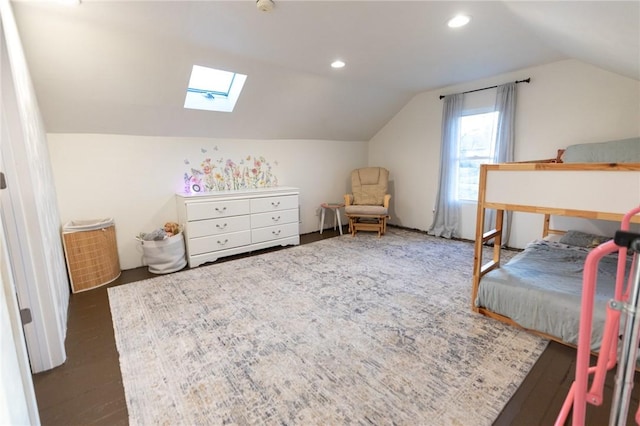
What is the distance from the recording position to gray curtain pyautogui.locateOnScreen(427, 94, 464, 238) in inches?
168

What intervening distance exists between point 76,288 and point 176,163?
1.66 m

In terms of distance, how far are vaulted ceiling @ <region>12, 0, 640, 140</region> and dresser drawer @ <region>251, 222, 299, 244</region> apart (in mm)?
1391

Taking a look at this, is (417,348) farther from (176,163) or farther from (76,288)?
(176,163)

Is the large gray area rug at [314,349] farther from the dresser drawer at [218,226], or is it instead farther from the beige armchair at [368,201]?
the beige armchair at [368,201]

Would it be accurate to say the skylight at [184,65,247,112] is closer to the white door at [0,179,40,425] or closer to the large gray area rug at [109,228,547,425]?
the large gray area rug at [109,228,547,425]

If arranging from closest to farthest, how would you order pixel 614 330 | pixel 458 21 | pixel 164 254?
pixel 614 330, pixel 458 21, pixel 164 254

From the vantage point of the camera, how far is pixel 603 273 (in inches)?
85.3

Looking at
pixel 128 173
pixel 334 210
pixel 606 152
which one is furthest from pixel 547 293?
pixel 128 173

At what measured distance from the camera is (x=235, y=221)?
12.1ft

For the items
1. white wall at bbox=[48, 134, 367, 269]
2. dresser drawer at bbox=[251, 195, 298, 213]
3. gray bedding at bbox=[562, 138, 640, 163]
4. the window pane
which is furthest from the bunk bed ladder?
white wall at bbox=[48, 134, 367, 269]

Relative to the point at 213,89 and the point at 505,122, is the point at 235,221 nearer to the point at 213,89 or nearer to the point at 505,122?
the point at 213,89

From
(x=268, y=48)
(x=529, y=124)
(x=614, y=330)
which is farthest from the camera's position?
(x=529, y=124)

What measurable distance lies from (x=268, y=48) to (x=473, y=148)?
10.3 ft

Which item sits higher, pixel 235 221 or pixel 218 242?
pixel 235 221
